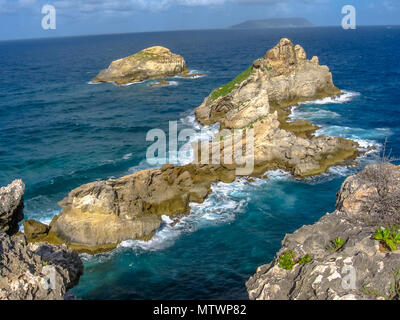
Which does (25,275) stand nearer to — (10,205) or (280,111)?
(10,205)

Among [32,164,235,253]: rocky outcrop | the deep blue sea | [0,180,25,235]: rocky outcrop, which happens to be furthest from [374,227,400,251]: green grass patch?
[0,180,25,235]: rocky outcrop

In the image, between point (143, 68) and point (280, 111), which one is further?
point (143, 68)

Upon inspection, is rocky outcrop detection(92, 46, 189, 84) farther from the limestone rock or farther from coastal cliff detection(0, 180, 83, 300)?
coastal cliff detection(0, 180, 83, 300)

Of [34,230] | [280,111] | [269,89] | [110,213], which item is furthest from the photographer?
[269,89]

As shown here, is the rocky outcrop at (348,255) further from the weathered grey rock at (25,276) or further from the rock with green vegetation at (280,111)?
the rock with green vegetation at (280,111)

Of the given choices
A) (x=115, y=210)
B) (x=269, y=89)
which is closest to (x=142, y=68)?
(x=269, y=89)

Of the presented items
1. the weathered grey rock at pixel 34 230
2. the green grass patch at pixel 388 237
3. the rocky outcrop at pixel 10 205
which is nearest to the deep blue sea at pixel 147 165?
the weathered grey rock at pixel 34 230
